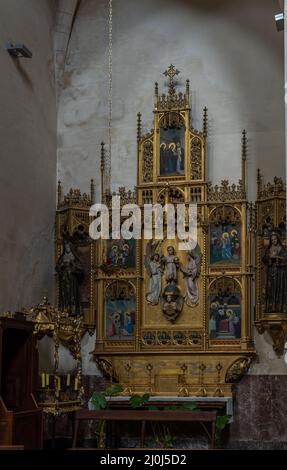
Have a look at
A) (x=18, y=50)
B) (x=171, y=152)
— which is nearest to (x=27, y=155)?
(x=18, y=50)

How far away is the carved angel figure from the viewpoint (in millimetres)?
15828

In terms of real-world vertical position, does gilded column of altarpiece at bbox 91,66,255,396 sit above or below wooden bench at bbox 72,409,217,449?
above

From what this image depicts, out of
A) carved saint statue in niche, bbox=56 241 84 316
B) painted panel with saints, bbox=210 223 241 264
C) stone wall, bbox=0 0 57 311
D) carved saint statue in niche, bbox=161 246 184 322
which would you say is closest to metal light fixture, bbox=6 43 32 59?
stone wall, bbox=0 0 57 311

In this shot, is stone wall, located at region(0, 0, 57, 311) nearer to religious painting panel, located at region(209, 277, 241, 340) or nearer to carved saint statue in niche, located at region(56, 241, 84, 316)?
carved saint statue in niche, located at region(56, 241, 84, 316)

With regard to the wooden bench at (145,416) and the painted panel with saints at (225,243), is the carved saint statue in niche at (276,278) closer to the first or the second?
the painted panel with saints at (225,243)

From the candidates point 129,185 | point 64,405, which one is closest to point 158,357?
point 64,405

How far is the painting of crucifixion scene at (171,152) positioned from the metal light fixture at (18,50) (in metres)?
3.04

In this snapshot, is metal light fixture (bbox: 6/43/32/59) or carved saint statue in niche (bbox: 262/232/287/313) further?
carved saint statue in niche (bbox: 262/232/287/313)

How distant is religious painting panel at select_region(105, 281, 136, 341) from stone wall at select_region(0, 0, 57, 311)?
126 centimetres

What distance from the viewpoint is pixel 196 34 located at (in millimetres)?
16797

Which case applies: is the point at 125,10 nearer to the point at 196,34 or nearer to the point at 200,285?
the point at 196,34

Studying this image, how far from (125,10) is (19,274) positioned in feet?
20.4

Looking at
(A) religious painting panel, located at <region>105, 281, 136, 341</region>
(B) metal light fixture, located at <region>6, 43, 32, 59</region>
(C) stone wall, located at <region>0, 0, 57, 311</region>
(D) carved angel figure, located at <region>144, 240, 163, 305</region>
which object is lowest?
(A) religious painting panel, located at <region>105, 281, 136, 341</region>

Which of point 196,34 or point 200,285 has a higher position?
point 196,34
